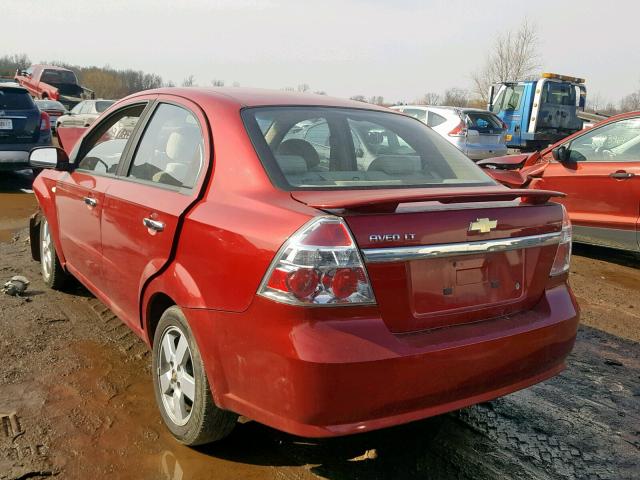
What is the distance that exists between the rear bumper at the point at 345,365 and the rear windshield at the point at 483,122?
12.2 m

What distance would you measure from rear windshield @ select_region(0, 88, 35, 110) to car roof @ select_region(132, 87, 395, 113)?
7.81 m

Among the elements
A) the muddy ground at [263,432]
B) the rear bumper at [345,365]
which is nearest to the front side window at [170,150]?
the rear bumper at [345,365]

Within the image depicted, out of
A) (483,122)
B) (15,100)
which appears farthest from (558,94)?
(15,100)

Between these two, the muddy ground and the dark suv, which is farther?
the dark suv

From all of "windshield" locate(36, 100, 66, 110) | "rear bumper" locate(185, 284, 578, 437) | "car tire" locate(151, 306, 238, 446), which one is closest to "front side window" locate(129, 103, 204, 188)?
"car tire" locate(151, 306, 238, 446)

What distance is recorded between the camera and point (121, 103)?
150 inches

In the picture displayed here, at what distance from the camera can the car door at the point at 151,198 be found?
2.73 meters

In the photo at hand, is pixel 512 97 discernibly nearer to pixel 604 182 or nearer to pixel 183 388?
pixel 604 182

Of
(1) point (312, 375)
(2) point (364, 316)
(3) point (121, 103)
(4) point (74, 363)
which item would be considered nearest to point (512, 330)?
(2) point (364, 316)

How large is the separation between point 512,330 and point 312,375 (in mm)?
912

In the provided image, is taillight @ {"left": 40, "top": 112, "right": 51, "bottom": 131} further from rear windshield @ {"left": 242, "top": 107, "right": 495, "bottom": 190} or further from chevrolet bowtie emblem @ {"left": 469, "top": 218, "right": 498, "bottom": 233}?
chevrolet bowtie emblem @ {"left": 469, "top": 218, "right": 498, "bottom": 233}

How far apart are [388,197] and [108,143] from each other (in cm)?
243

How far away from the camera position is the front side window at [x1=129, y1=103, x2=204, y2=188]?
283 cm

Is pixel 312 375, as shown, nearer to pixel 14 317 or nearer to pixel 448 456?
pixel 448 456
